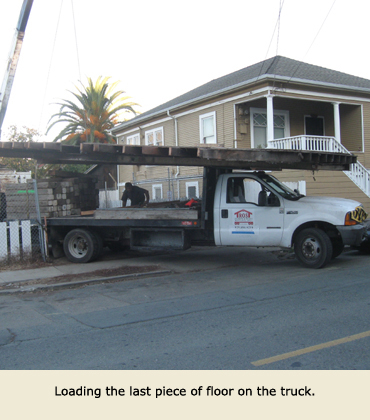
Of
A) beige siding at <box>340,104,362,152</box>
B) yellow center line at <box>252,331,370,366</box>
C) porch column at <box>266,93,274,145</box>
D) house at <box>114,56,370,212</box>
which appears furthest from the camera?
beige siding at <box>340,104,362,152</box>

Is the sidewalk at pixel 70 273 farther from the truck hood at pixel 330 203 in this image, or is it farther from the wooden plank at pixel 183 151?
the truck hood at pixel 330 203

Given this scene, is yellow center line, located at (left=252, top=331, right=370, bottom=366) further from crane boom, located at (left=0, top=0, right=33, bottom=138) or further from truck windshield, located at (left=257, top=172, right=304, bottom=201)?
crane boom, located at (left=0, top=0, right=33, bottom=138)

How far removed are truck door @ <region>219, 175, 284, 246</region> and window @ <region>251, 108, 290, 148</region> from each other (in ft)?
34.1

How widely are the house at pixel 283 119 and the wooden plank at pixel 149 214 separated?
354 inches

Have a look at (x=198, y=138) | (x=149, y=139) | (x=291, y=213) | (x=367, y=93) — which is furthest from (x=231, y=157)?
(x=149, y=139)

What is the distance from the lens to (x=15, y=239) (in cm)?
1099

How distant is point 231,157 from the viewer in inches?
348

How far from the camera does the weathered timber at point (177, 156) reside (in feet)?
29.5

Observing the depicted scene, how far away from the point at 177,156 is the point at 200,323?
431 cm

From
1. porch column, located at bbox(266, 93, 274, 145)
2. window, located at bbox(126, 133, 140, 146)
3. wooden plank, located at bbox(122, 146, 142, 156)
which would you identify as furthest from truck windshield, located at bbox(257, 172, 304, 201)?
window, located at bbox(126, 133, 140, 146)

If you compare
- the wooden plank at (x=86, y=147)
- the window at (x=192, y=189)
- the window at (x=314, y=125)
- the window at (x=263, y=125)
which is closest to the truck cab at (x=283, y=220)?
the wooden plank at (x=86, y=147)

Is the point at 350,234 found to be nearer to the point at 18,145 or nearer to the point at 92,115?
the point at 18,145

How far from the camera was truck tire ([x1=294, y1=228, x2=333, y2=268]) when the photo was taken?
911 cm

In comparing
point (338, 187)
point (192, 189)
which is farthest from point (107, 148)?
point (192, 189)
